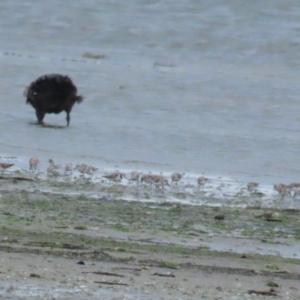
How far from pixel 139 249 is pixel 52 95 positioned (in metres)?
10.9

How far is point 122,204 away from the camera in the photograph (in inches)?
424

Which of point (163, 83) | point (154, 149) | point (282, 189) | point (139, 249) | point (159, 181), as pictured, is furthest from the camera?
A: point (163, 83)

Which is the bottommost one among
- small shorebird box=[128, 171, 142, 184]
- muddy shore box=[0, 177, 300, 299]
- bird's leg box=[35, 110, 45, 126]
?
muddy shore box=[0, 177, 300, 299]

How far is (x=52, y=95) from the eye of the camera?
1878cm

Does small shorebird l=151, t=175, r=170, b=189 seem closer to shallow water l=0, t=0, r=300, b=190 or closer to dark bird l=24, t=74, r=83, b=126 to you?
shallow water l=0, t=0, r=300, b=190

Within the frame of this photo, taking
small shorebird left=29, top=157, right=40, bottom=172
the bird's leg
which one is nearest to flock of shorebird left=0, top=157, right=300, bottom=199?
small shorebird left=29, top=157, right=40, bottom=172

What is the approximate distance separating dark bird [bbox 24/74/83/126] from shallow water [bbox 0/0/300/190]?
0.28 meters

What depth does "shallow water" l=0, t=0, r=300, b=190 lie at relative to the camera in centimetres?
1588

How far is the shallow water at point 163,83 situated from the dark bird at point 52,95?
284mm

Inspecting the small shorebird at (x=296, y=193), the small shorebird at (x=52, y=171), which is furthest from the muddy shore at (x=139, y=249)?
the small shorebird at (x=52, y=171)

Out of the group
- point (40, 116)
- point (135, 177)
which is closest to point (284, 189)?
point (135, 177)

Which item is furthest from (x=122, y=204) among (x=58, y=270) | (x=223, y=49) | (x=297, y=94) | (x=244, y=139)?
(x=223, y=49)

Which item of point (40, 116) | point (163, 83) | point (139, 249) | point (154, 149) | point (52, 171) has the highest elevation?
point (163, 83)

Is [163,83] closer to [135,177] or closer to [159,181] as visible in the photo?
[135,177]
